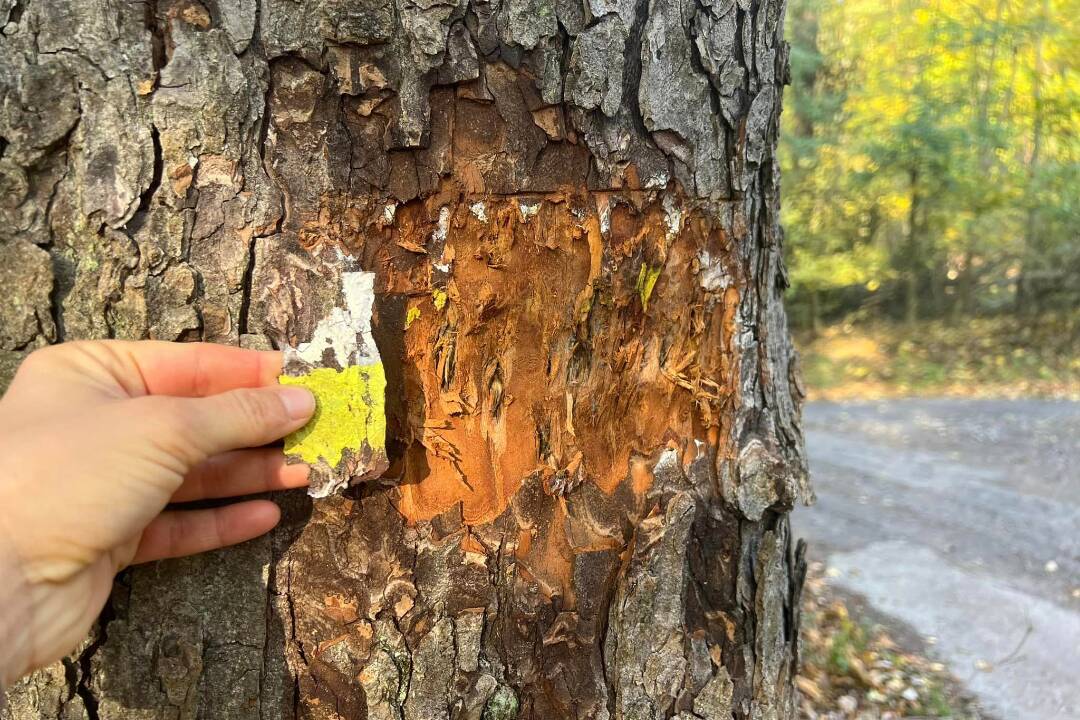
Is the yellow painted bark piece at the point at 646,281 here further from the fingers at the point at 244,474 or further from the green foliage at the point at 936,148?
the green foliage at the point at 936,148

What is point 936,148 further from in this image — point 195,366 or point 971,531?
point 195,366

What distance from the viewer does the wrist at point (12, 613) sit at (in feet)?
3.75

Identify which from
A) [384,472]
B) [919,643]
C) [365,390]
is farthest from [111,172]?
[919,643]

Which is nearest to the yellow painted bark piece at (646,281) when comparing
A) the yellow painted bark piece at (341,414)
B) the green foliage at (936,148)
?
the yellow painted bark piece at (341,414)

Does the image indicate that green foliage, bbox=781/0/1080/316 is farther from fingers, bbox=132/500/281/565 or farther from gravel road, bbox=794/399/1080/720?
fingers, bbox=132/500/281/565

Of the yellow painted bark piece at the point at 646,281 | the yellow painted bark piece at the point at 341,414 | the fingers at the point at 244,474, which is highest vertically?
the yellow painted bark piece at the point at 646,281

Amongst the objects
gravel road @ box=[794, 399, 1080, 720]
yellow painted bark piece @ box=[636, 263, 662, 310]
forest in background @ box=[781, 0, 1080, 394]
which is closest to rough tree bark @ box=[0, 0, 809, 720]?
yellow painted bark piece @ box=[636, 263, 662, 310]

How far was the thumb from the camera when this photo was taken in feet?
3.93

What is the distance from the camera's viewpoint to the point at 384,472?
1.40 meters

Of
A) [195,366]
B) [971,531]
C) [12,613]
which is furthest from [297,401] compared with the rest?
[971,531]

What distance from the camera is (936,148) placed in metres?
10.8

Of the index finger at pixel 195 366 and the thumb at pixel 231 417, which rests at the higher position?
the index finger at pixel 195 366

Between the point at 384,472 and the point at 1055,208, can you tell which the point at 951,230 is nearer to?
the point at 1055,208

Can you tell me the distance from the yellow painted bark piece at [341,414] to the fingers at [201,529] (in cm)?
15
